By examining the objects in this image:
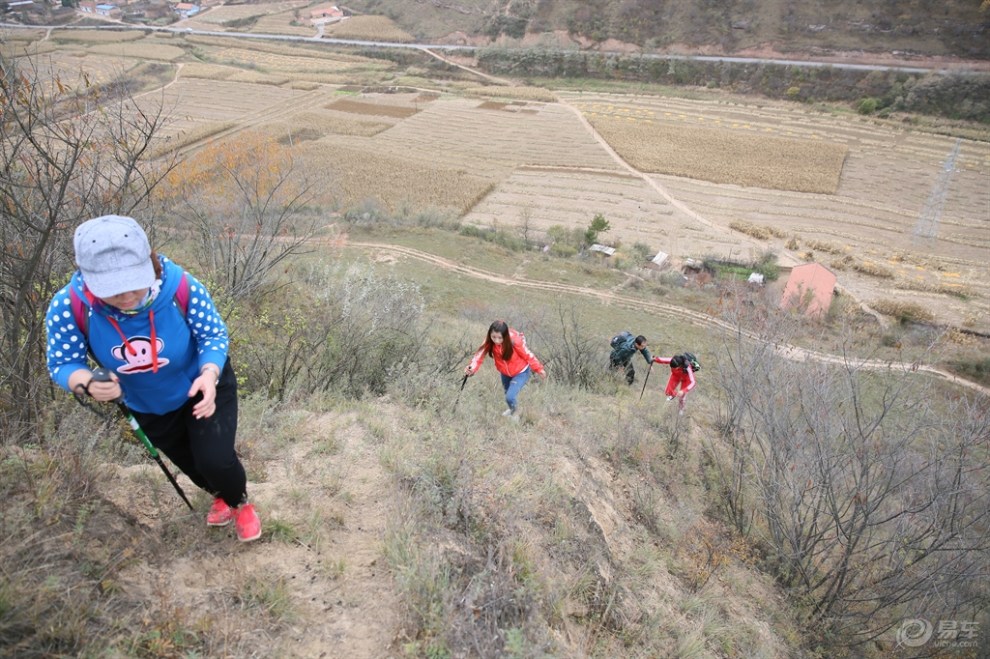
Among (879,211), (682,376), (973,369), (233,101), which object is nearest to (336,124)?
(233,101)

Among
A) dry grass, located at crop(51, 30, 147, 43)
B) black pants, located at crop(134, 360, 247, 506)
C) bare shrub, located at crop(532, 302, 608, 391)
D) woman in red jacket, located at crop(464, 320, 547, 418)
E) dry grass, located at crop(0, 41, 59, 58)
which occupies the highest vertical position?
dry grass, located at crop(51, 30, 147, 43)

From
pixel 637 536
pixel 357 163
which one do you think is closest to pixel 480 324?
pixel 637 536

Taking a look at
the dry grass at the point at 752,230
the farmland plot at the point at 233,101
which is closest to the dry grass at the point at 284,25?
the farmland plot at the point at 233,101

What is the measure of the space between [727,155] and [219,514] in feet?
130

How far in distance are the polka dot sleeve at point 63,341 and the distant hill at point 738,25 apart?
2420 inches

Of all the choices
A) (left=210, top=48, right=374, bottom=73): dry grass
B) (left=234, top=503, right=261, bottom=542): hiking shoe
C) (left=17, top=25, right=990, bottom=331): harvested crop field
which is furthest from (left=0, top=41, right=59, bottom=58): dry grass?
(left=210, top=48, right=374, bottom=73): dry grass

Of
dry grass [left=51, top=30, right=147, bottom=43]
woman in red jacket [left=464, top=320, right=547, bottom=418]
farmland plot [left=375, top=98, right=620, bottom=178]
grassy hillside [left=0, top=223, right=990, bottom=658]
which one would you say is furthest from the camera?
dry grass [left=51, top=30, right=147, bottom=43]

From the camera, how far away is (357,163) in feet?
115

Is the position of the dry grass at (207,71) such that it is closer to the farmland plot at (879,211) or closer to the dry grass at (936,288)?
the farmland plot at (879,211)

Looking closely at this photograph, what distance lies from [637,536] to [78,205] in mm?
7040

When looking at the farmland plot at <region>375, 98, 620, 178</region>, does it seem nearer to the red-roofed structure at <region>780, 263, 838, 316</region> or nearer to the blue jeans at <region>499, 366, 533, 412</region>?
the red-roofed structure at <region>780, 263, 838, 316</region>

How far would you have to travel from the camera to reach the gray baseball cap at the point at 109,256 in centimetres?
239

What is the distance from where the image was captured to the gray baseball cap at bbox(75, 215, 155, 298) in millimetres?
2387

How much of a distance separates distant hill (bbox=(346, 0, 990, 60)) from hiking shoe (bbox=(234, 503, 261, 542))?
61.2 m
